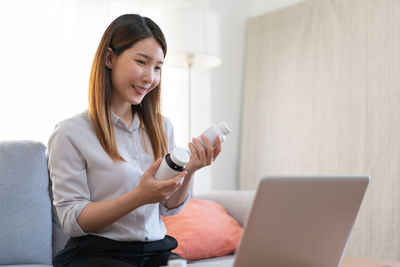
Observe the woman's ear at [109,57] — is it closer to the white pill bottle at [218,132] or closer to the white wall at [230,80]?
the white pill bottle at [218,132]

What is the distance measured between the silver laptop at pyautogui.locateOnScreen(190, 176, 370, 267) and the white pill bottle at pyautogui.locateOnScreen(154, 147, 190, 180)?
272 millimetres

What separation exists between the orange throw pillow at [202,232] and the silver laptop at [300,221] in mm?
1128

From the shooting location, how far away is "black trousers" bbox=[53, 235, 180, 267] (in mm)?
1180

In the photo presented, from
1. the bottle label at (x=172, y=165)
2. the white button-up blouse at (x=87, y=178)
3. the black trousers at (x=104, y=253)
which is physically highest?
the bottle label at (x=172, y=165)

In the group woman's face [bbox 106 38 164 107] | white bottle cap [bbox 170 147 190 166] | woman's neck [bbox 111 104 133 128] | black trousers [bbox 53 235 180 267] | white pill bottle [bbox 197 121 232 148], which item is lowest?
black trousers [bbox 53 235 180 267]

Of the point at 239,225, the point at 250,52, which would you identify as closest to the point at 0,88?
the point at 239,225

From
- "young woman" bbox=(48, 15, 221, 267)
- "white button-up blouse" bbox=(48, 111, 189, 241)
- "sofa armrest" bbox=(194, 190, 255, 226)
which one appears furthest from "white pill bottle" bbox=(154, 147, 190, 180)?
"sofa armrest" bbox=(194, 190, 255, 226)

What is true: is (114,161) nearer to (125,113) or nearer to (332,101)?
(125,113)

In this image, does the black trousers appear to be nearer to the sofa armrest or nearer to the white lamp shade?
the sofa armrest

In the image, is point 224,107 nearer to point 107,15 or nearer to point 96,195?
point 107,15

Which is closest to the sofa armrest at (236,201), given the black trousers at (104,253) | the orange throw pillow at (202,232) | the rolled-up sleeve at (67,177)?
the orange throw pillow at (202,232)

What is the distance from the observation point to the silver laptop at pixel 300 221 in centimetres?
78

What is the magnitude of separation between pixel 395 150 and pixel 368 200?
0.36 meters

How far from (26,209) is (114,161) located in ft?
2.36
